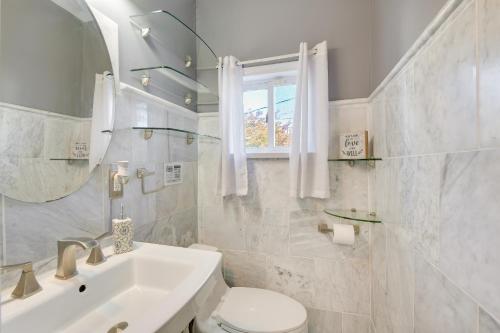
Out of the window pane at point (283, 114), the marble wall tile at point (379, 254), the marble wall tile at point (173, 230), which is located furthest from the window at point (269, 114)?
the marble wall tile at point (379, 254)

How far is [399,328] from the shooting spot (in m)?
0.93

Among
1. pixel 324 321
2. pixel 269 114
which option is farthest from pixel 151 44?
pixel 324 321

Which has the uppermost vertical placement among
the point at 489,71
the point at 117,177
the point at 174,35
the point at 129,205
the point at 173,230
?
the point at 174,35

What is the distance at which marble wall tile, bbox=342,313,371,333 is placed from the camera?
1.41 m

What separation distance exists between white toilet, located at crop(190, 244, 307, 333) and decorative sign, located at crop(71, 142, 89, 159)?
883 mm

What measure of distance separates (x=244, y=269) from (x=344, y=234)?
768 mm

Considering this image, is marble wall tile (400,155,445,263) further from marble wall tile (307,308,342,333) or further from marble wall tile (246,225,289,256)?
marble wall tile (307,308,342,333)

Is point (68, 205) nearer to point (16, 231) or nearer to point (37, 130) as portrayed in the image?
point (16, 231)

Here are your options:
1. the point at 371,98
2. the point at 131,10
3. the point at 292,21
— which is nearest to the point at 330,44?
the point at 292,21

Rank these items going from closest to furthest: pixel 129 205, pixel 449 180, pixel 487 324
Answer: pixel 487 324, pixel 449 180, pixel 129 205

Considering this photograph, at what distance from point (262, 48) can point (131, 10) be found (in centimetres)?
83

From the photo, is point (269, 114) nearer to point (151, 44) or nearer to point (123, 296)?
point (151, 44)

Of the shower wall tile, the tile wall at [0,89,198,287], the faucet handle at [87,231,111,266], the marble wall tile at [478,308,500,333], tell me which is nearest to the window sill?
the shower wall tile

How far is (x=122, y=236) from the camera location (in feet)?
3.06
